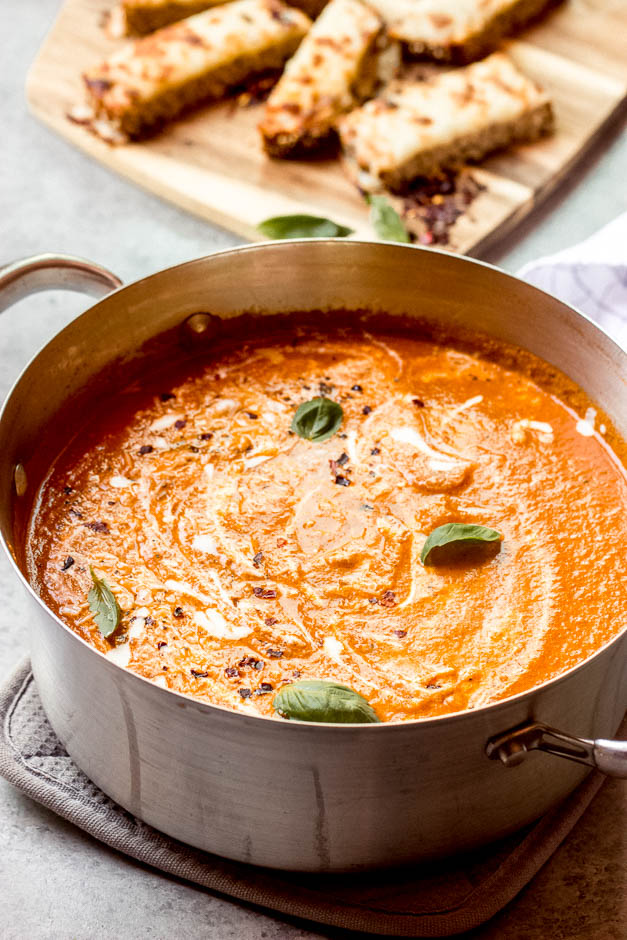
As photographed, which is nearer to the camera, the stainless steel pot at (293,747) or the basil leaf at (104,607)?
the stainless steel pot at (293,747)

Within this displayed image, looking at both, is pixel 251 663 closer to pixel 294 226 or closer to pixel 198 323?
pixel 198 323

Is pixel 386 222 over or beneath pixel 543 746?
beneath

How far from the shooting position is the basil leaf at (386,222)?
2850mm

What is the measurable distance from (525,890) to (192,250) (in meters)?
2.01

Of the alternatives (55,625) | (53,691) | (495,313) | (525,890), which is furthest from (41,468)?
(525,890)

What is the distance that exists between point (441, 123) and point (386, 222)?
1.66 feet

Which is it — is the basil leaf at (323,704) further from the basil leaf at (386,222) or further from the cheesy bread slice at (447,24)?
the cheesy bread slice at (447,24)

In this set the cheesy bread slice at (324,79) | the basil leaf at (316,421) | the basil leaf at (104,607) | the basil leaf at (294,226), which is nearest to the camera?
the basil leaf at (104,607)

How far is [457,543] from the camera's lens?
201 centimetres

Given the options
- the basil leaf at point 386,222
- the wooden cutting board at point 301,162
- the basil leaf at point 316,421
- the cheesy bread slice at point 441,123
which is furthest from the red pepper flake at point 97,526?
the cheesy bread slice at point 441,123

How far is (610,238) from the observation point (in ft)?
8.54

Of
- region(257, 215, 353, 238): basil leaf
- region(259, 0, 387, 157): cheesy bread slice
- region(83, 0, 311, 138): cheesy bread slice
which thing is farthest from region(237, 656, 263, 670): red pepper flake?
region(83, 0, 311, 138): cheesy bread slice

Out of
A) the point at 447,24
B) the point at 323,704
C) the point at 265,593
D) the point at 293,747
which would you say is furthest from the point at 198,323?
the point at 447,24

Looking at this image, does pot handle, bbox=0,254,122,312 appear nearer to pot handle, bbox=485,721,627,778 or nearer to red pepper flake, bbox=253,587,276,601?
red pepper flake, bbox=253,587,276,601
